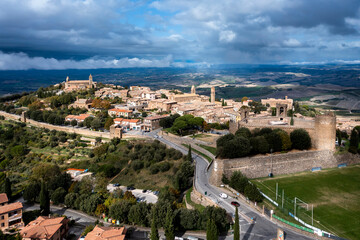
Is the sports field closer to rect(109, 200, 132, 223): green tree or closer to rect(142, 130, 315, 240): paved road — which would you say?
rect(142, 130, 315, 240): paved road

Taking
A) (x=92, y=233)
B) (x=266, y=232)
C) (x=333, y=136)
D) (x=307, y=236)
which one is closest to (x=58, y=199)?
(x=92, y=233)

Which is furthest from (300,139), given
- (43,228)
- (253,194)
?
(43,228)

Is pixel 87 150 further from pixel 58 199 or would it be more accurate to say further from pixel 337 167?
pixel 337 167

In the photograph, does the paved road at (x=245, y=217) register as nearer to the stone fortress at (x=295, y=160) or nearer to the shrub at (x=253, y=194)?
the shrub at (x=253, y=194)

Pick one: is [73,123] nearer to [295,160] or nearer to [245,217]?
[295,160]

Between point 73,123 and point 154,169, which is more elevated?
point 73,123
